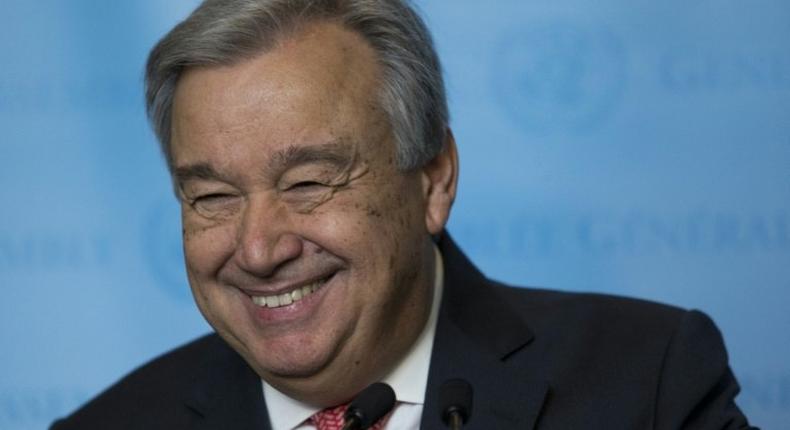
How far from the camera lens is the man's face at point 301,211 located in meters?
2.88

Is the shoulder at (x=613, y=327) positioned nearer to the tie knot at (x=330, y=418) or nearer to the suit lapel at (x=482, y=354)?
the suit lapel at (x=482, y=354)

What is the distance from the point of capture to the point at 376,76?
302 centimetres

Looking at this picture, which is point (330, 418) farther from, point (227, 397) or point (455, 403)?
point (455, 403)

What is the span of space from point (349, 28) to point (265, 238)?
0.47 metres

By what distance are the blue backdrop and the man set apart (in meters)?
0.92

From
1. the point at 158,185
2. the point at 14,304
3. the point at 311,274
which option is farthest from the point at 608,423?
the point at 14,304

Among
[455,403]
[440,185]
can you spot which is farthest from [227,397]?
[455,403]

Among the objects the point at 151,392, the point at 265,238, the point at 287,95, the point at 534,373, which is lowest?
the point at 151,392

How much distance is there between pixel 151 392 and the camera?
3.43 meters

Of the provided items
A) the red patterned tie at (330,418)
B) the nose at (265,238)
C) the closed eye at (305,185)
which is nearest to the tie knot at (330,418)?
the red patterned tie at (330,418)

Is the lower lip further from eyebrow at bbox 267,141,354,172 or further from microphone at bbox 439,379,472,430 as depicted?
microphone at bbox 439,379,472,430

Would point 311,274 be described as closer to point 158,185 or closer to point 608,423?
point 608,423

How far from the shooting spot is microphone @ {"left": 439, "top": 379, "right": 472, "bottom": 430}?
2.68 metres

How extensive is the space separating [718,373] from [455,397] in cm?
66
